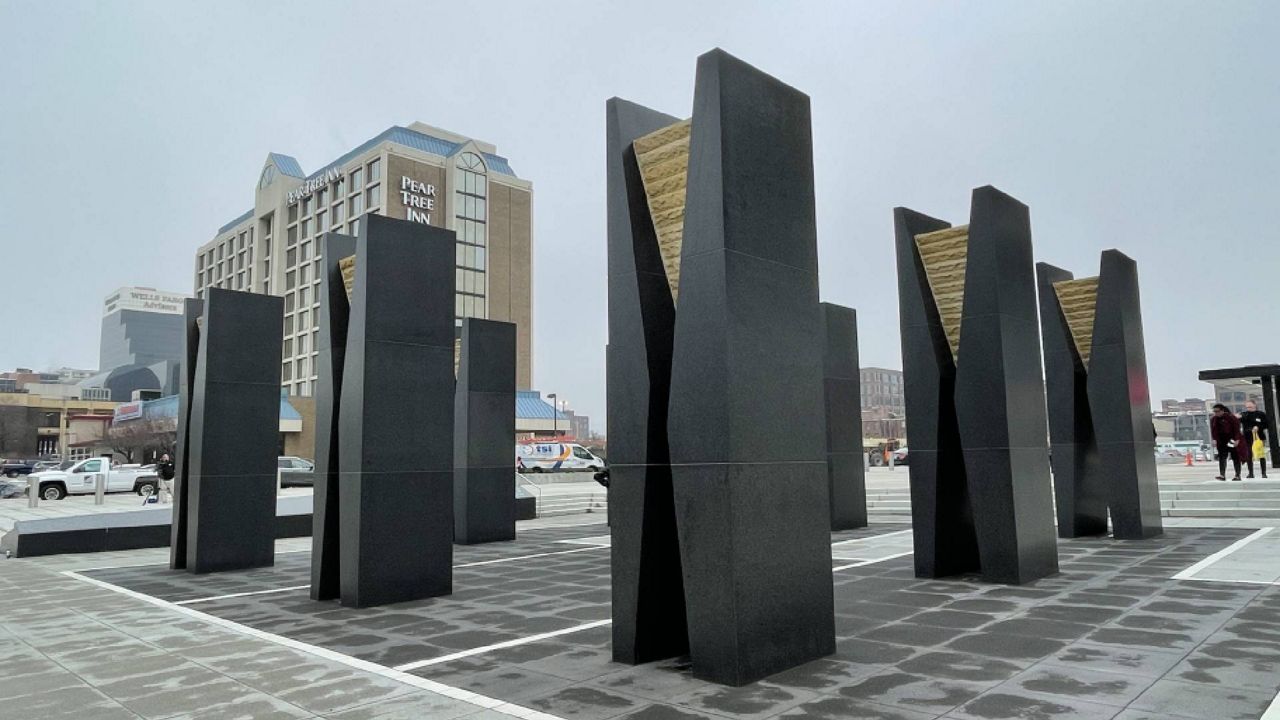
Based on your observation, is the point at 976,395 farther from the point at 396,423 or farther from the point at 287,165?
the point at 287,165

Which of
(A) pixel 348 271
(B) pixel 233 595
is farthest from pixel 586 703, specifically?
A: (A) pixel 348 271

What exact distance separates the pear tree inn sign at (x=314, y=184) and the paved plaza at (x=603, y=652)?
66472 millimetres

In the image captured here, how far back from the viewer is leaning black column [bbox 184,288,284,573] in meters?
12.9

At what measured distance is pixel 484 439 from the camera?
17.2 meters

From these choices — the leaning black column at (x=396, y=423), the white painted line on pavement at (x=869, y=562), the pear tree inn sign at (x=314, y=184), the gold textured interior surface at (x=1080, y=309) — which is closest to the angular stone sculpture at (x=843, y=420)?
the white painted line on pavement at (x=869, y=562)

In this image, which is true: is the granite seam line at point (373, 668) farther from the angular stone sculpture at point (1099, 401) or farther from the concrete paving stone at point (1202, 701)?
the angular stone sculpture at point (1099, 401)

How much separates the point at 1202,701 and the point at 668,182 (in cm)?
522

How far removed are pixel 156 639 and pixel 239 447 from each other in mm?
5930

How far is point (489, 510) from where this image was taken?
56.5ft

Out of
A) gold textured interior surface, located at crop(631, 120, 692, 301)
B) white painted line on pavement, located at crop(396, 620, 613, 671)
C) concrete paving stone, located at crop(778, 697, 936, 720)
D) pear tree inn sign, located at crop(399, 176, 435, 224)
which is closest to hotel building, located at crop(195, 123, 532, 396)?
pear tree inn sign, located at crop(399, 176, 435, 224)

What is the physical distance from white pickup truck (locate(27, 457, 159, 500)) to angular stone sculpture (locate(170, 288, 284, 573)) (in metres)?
19.8

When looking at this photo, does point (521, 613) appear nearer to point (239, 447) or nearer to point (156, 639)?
point (156, 639)

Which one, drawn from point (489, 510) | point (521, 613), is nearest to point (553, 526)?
point (489, 510)

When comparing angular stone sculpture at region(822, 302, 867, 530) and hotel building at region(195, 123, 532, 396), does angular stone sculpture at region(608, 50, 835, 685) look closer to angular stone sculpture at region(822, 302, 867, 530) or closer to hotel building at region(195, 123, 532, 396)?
angular stone sculpture at region(822, 302, 867, 530)
